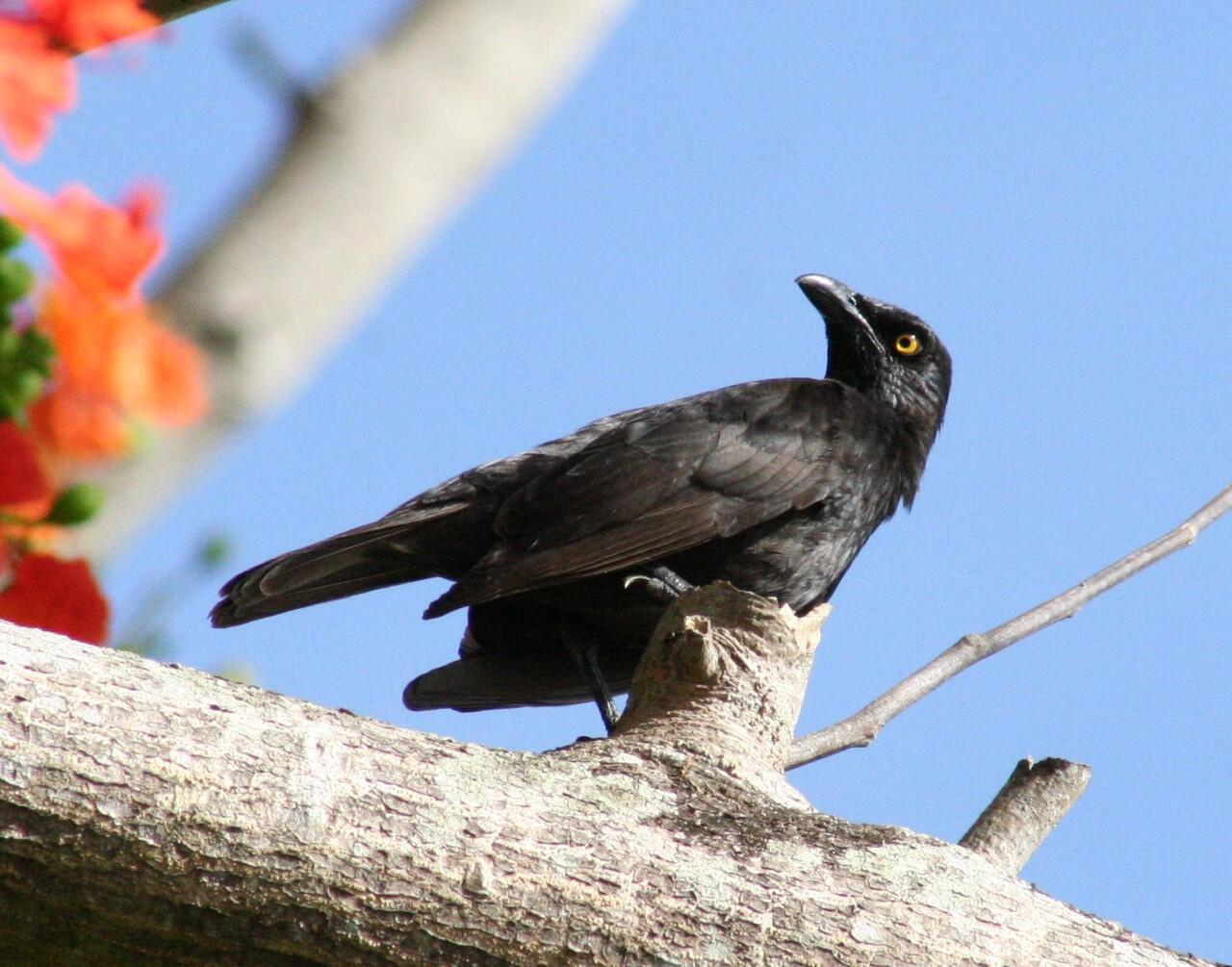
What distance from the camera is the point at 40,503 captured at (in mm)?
2135

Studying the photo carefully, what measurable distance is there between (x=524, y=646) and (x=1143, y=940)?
2472 millimetres

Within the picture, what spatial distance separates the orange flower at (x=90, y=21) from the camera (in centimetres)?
197

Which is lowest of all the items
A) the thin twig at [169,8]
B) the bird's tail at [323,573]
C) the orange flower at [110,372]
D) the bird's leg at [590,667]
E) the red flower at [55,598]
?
the red flower at [55,598]

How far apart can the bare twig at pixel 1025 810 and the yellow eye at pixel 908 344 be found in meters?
2.35

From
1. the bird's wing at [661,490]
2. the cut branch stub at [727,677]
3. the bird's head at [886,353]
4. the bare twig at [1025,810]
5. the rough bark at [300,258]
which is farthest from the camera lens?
the bird's head at [886,353]

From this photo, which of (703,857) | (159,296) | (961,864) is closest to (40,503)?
(159,296)

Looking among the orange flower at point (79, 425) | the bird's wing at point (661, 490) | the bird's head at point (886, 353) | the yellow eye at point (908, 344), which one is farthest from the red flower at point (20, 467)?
the yellow eye at point (908, 344)

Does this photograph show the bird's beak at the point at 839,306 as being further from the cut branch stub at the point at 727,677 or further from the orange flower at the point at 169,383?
the orange flower at the point at 169,383

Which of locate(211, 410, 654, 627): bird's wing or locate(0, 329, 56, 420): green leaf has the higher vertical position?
locate(211, 410, 654, 627): bird's wing

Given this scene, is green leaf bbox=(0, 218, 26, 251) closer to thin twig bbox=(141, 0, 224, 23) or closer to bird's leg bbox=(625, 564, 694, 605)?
thin twig bbox=(141, 0, 224, 23)

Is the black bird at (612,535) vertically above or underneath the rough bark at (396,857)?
above

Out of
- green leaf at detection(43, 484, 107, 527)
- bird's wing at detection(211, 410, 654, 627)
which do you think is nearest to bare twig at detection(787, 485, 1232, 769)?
bird's wing at detection(211, 410, 654, 627)

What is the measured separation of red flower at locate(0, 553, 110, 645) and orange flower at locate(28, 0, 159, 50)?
0.72 meters

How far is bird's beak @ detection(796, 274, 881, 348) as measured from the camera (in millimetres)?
5410
